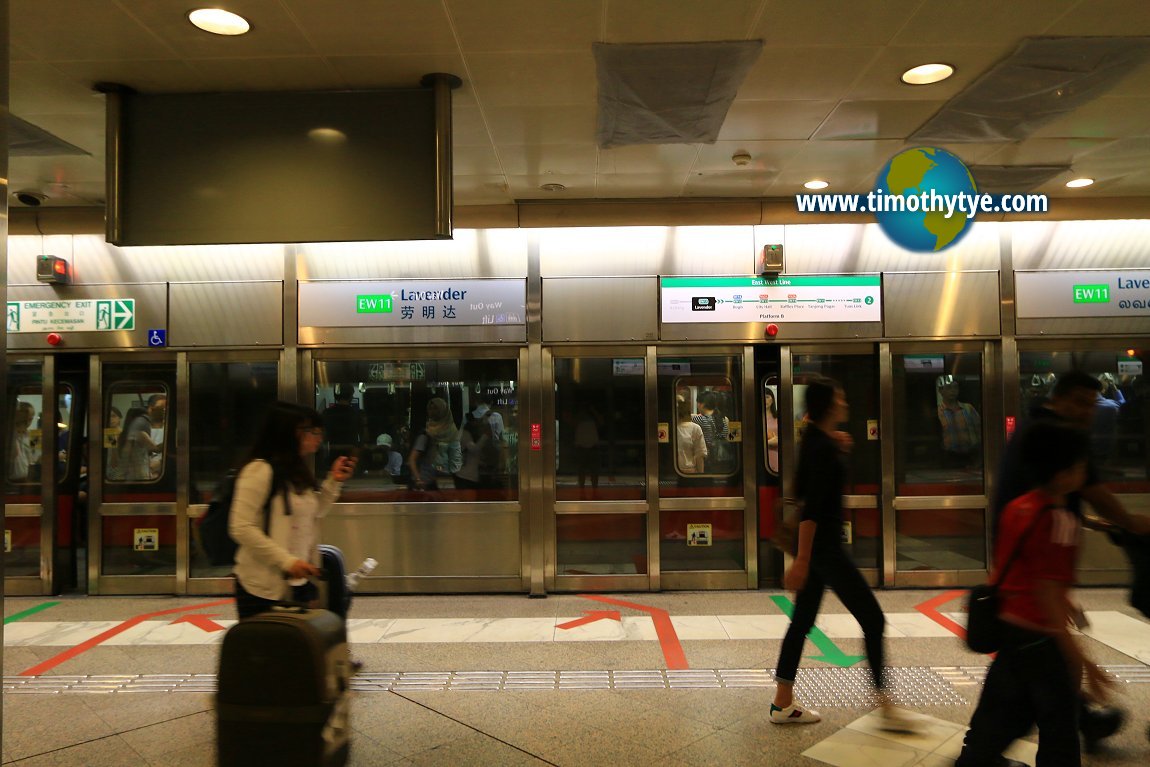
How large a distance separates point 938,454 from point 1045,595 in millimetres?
4595

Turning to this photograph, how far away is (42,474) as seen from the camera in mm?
6898

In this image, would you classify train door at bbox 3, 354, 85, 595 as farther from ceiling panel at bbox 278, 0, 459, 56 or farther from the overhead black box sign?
ceiling panel at bbox 278, 0, 459, 56

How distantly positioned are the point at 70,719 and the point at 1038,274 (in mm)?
7871

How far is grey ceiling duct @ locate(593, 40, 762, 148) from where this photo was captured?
3.83 meters

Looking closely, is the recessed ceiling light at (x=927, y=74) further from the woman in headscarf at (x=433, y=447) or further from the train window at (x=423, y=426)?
the woman in headscarf at (x=433, y=447)

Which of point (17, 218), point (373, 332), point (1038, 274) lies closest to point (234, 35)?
point (373, 332)

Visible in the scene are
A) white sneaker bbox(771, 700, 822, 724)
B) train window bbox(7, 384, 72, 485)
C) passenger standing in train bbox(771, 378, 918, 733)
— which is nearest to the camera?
passenger standing in train bbox(771, 378, 918, 733)

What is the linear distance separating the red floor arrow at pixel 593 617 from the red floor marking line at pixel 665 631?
0.75 feet

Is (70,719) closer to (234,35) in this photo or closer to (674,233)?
(234,35)

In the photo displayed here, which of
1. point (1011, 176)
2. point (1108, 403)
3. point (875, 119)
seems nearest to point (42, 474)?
point (875, 119)

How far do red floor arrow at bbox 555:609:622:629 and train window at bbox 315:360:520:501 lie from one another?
129cm

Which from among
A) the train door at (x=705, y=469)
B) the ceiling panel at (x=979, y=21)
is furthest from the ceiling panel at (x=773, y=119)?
the train door at (x=705, y=469)

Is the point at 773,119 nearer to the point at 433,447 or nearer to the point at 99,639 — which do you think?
the point at 433,447

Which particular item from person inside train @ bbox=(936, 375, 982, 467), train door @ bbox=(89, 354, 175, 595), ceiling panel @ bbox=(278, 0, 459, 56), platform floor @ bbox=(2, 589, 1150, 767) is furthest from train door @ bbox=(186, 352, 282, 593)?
person inside train @ bbox=(936, 375, 982, 467)
